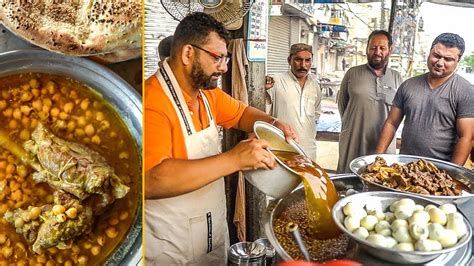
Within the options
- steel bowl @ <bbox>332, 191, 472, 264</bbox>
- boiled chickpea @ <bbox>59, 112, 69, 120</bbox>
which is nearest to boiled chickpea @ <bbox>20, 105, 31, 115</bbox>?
boiled chickpea @ <bbox>59, 112, 69, 120</bbox>

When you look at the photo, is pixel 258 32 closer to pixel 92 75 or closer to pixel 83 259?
pixel 92 75

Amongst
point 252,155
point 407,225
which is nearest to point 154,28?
point 252,155

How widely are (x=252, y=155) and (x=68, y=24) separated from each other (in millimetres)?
692

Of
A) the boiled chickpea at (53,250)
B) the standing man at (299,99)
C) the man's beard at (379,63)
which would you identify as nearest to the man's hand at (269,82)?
the standing man at (299,99)

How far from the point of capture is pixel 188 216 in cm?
133

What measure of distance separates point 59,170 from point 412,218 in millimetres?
1061

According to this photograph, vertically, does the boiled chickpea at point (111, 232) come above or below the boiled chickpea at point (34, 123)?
below

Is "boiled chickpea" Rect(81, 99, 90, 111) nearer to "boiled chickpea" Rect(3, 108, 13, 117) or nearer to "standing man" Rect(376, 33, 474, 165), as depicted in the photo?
"boiled chickpea" Rect(3, 108, 13, 117)

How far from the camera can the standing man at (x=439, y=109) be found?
1.34m

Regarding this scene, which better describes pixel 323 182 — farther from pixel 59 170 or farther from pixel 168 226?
pixel 59 170

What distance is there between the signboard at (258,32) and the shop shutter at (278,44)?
0.02 meters

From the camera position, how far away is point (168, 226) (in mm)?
1315

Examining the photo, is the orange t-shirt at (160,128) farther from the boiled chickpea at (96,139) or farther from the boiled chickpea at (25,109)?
the boiled chickpea at (25,109)

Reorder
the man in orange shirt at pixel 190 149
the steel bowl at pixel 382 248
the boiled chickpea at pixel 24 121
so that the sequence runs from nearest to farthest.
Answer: the steel bowl at pixel 382 248 → the man in orange shirt at pixel 190 149 → the boiled chickpea at pixel 24 121
